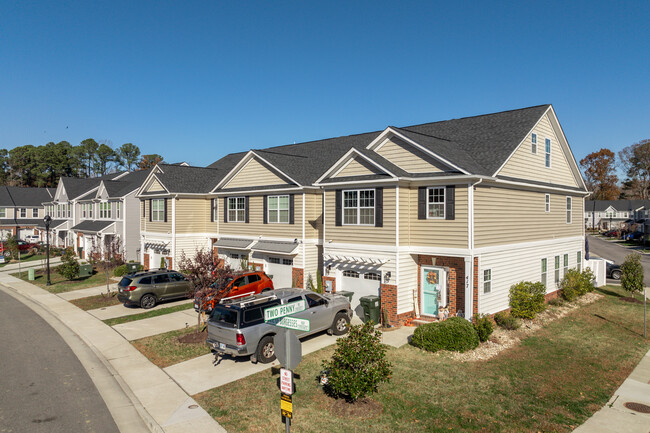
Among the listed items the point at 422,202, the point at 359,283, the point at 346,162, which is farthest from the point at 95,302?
the point at 422,202

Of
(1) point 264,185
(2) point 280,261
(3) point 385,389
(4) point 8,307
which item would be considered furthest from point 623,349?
(4) point 8,307

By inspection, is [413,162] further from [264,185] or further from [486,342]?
[264,185]

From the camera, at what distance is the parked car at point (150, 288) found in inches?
785

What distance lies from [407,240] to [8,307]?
20318 millimetres

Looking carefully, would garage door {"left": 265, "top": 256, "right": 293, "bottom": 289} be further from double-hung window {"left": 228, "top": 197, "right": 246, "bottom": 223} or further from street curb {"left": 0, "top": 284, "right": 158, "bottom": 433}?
street curb {"left": 0, "top": 284, "right": 158, "bottom": 433}

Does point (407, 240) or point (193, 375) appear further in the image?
point (407, 240)

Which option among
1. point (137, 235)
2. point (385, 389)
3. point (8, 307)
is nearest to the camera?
point (385, 389)

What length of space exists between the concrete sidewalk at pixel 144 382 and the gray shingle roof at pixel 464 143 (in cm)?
1079

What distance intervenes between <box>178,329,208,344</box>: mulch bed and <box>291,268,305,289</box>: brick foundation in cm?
678

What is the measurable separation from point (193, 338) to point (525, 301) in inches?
511

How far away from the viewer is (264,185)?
77.2 feet

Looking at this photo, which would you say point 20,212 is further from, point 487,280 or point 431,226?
point 487,280

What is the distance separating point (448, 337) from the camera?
13.4m

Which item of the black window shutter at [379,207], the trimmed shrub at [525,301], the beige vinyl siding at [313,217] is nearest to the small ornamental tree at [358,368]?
the black window shutter at [379,207]
